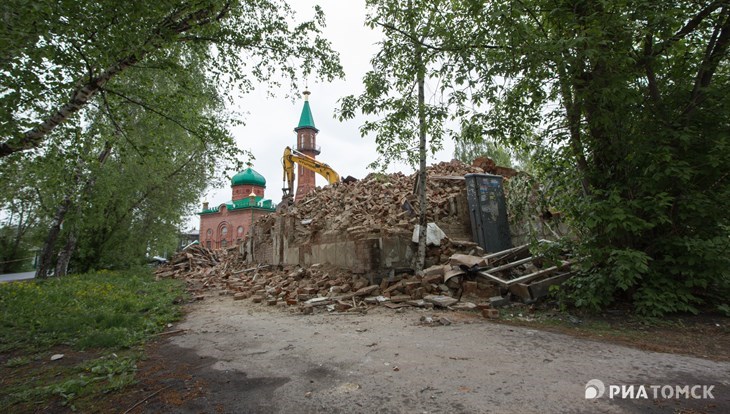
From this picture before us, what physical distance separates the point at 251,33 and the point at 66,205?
36.4 ft

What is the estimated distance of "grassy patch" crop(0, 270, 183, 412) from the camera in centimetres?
291

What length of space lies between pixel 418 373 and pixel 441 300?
3463 mm

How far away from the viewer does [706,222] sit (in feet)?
15.7

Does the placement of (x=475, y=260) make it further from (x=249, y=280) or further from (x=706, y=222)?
(x=249, y=280)

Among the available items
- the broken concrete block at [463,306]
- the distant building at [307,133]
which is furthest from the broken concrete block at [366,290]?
the distant building at [307,133]

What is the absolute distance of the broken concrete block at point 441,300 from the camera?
631cm

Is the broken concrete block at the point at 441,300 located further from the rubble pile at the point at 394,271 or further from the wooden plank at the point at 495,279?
the wooden plank at the point at 495,279

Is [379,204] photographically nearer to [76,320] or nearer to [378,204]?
[378,204]

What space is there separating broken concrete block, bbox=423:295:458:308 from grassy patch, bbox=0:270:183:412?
463 centimetres

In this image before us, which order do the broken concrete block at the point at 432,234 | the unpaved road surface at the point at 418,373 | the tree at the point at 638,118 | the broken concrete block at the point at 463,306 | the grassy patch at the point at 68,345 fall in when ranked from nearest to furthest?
the unpaved road surface at the point at 418,373
the grassy patch at the point at 68,345
the tree at the point at 638,118
the broken concrete block at the point at 463,306
the broken concrete block at the point at 432,234

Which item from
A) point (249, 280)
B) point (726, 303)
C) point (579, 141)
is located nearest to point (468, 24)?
point (579, 141)

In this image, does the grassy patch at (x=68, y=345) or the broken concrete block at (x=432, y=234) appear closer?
the grassy patch at (x=68, y=345)

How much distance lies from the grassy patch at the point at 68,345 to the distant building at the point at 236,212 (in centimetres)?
3868

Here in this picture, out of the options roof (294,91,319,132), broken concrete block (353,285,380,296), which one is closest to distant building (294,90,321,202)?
roof (294,91,319,132)
